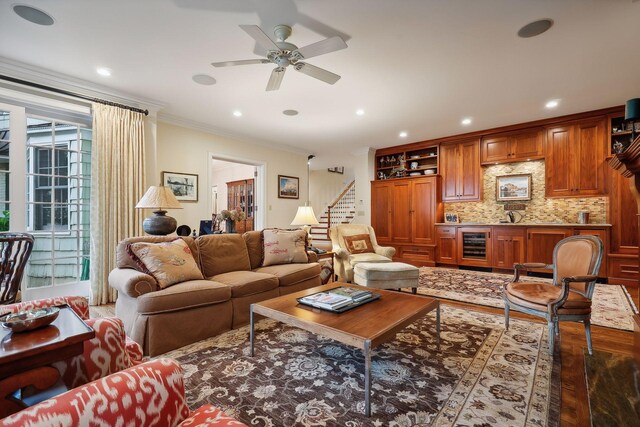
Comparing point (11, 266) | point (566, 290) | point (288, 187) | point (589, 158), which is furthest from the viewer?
point (288, 187)

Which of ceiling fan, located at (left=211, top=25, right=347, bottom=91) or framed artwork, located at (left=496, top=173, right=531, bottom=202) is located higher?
ceiling fan, located at (left=211, top=25, right=347, bottom=91)

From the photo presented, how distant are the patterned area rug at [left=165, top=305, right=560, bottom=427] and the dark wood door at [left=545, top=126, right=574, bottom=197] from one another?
11.2 feet

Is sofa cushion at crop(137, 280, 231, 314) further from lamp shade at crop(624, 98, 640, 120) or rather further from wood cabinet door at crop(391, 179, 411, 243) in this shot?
wood cabinet door at crop(391, 179, 411, 243)

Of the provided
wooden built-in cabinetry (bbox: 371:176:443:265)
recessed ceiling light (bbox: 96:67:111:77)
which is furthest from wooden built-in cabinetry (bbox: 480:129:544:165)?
recessed ceiling light (bbox: 96:67:111:77)

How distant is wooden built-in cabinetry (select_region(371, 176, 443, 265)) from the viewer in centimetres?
616

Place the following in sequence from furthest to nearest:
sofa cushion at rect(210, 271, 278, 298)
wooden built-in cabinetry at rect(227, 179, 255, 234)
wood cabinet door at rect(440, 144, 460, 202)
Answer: wooden built-in cabinetry at rect(227, 179, 255, 234), wood cabinet door at rect(440, 144, 460, 202), sofa cushion at rect(210, 271, 278, 298)

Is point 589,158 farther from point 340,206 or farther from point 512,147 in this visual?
point 340,206

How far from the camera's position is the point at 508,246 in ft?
17.1

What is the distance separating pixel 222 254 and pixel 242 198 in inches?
225

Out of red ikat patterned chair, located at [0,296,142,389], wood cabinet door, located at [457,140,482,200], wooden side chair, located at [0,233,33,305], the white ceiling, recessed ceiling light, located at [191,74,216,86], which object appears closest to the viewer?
red ikat patterned chair, located at [0,296,142,389]

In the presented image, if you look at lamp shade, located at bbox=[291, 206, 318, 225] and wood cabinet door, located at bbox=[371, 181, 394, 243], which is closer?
lamp shade, located at bbox=[291, 206, 318, 225]

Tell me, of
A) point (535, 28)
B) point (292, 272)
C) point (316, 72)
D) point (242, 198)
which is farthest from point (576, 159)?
point (242, 198)

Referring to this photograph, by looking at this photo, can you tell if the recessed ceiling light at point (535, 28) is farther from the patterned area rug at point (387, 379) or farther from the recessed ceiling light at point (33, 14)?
the recessed ceiling light at point (33, 14)

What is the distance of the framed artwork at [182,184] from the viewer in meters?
4.70
